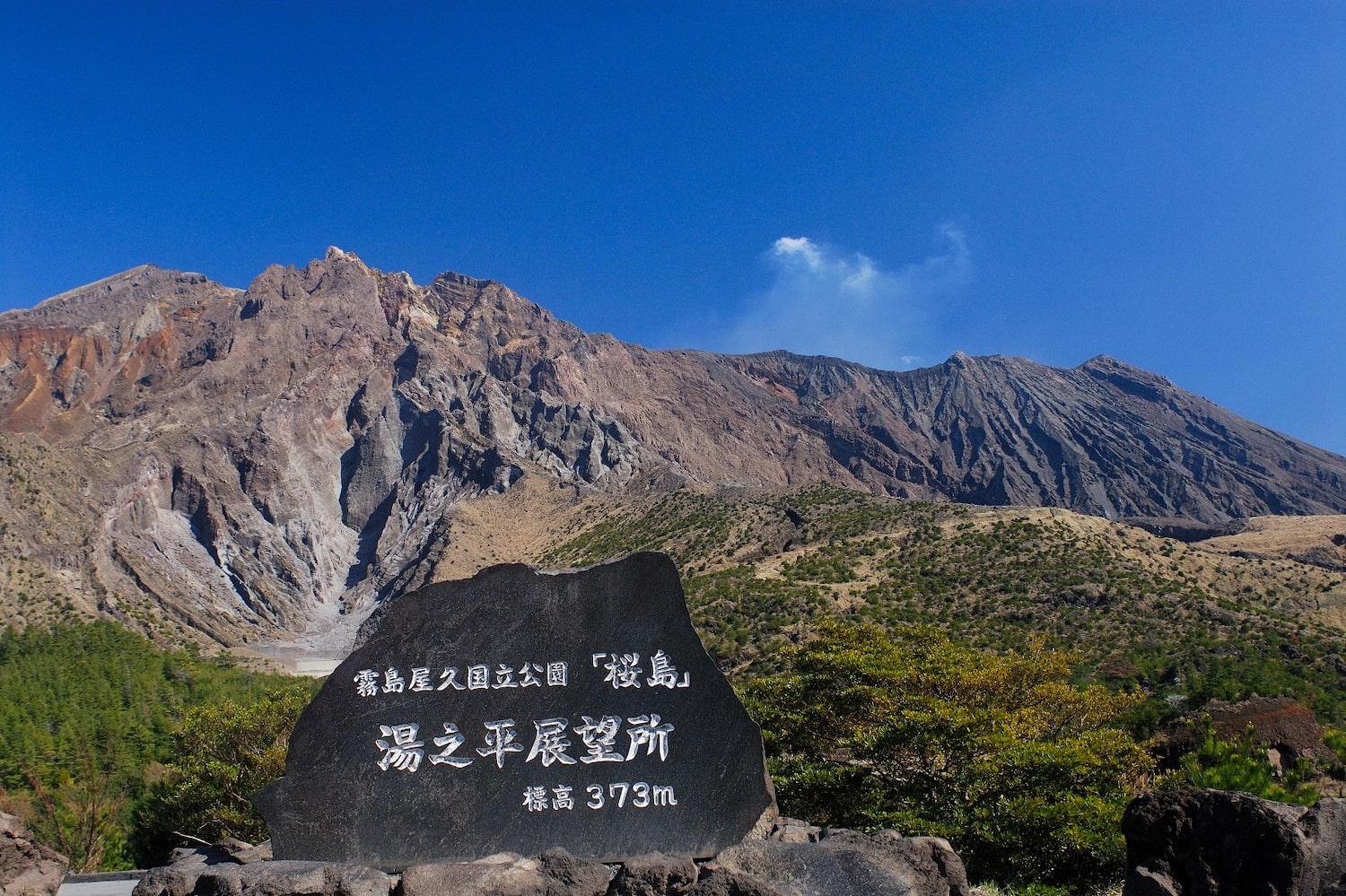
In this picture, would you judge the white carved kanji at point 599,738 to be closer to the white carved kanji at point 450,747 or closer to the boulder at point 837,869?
the white carved kanji at point 450,747

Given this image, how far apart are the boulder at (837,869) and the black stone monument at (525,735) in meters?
1.34

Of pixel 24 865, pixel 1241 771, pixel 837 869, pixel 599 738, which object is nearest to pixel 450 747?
pixel 599 738

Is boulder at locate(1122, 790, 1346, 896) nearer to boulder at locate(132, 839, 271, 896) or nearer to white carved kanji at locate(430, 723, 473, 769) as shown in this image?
white carved kanji at locate(430, 723, 473, 769)

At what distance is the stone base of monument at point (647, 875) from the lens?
5.87 meters

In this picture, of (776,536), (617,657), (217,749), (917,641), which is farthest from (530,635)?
(776,536)

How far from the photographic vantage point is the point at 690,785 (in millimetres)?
7570

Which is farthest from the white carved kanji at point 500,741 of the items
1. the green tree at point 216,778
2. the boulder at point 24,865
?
the green tree at point 216,778

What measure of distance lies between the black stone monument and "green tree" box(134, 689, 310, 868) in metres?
7.77

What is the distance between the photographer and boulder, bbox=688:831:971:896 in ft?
18.8

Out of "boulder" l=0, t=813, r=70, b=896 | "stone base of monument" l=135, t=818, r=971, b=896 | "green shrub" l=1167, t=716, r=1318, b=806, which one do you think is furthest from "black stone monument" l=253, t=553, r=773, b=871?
"green shrub" l=1167, t=716, r=1318, b=806

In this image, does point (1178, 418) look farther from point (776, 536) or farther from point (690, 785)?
point (690, 785)

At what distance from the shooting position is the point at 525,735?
25.3 feet

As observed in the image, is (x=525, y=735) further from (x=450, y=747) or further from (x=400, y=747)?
(x=400, y=747)

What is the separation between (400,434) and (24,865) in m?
90.8
